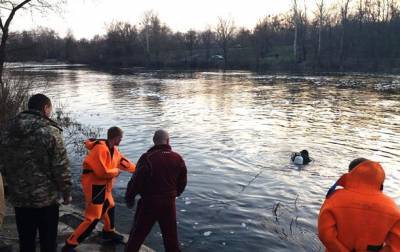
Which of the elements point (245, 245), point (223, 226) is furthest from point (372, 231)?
point (223, 226)

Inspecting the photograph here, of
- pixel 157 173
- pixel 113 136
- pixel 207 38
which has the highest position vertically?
pixel 207 38

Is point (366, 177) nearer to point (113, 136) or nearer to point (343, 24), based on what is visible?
point (113, 136)

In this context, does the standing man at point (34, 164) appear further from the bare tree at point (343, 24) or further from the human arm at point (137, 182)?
the bare tree at point (343, 24)

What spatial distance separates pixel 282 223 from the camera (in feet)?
29.9

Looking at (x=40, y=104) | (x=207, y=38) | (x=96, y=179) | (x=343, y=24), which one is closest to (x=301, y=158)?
(x=96, y=179)

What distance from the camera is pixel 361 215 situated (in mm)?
3830

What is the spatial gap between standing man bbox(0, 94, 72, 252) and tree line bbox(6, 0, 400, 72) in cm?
4835

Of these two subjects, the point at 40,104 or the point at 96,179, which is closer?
the point at 40,104

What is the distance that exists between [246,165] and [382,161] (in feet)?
14.4

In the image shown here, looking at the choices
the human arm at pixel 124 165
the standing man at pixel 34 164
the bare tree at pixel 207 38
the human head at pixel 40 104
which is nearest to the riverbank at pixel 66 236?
the human arm at pixel 124 165

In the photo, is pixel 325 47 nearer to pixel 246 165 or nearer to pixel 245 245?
pixel 246 165

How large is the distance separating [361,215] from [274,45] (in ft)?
283

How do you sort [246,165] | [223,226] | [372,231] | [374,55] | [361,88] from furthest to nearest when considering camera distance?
[374,55], [361,88], [246,165], [223,226], [372,231]

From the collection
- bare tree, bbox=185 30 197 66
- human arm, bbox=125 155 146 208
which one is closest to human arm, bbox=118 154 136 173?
human arm, bbox=125 155 146 208
